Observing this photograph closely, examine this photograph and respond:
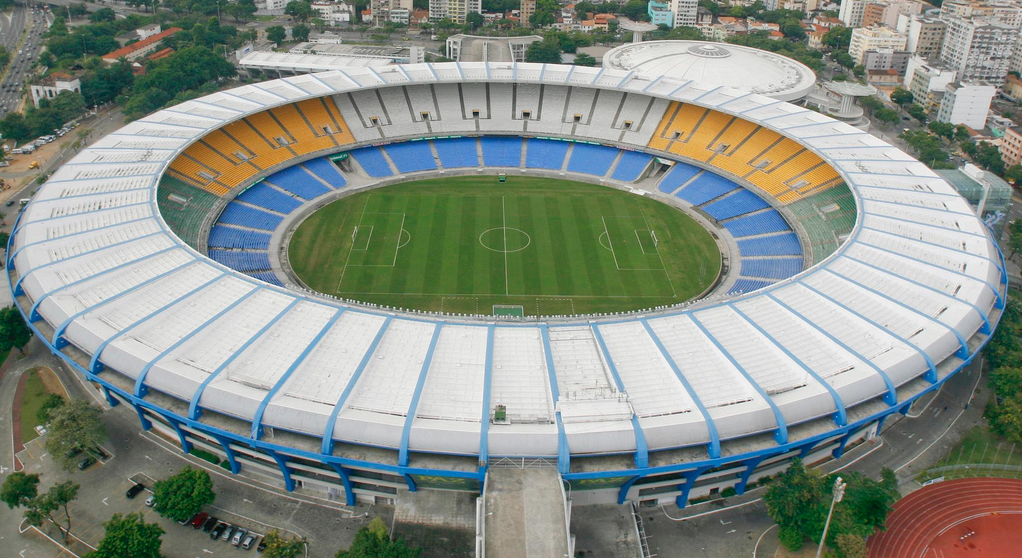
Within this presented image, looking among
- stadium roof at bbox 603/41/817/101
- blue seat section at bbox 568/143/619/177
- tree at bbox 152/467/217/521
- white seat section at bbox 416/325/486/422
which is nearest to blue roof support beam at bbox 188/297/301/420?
tree at bbox 152/467/217/521

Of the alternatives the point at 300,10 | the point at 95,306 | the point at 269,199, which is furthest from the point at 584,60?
the point at 95,306

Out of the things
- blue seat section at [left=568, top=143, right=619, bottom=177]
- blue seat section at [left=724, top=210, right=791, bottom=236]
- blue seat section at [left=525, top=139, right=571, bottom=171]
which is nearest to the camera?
blue seat section at [left=724, top=210, right=791, bottom=236]

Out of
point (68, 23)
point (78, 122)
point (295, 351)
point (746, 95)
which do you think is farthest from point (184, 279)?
point (68, 23)

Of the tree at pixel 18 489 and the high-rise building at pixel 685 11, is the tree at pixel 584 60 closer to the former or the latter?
the high-rise building at pixel 685 11

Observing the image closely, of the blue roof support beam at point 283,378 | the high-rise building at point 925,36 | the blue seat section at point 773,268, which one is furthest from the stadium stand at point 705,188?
the high-rise building at point 925,36

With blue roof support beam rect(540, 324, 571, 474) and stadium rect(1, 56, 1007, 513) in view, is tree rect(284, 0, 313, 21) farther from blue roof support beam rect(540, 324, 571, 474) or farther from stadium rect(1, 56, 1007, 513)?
blue roof support beam rect(540, 324, 571, 474)

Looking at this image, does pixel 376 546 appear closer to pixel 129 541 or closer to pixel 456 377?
pixel 456 377
